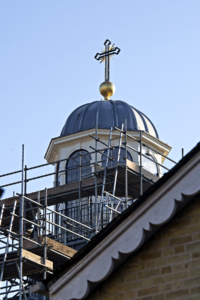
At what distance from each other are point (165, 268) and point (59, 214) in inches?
372

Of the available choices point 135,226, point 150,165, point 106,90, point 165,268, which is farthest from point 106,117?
point 165,268

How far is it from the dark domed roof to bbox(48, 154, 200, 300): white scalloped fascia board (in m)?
15.2

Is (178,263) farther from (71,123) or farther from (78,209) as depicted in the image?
(71,123)

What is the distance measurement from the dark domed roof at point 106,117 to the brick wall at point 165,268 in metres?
15.2

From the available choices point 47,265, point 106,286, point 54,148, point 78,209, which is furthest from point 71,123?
point 106,286

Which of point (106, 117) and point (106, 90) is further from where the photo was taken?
point (106, 90)

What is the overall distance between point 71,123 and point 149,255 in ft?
53.5

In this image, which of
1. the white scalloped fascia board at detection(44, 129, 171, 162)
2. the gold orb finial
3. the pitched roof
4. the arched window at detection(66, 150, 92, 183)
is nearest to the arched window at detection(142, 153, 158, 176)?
the white scalloped fascia board at detection(44, 129, 171, 162)

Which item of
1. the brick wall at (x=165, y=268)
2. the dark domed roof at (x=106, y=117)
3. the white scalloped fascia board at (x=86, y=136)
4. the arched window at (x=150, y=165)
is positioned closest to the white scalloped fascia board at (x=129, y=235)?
the brick wall at (x=165, y=268)

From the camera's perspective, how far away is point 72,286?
8.89 metres

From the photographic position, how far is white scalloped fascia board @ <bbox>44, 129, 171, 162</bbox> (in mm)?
23797

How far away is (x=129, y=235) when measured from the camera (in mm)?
8859

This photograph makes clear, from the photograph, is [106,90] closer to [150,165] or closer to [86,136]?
[86,136]

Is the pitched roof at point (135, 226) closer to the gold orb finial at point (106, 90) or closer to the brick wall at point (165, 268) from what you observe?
the brick wall at point (165, 268)
